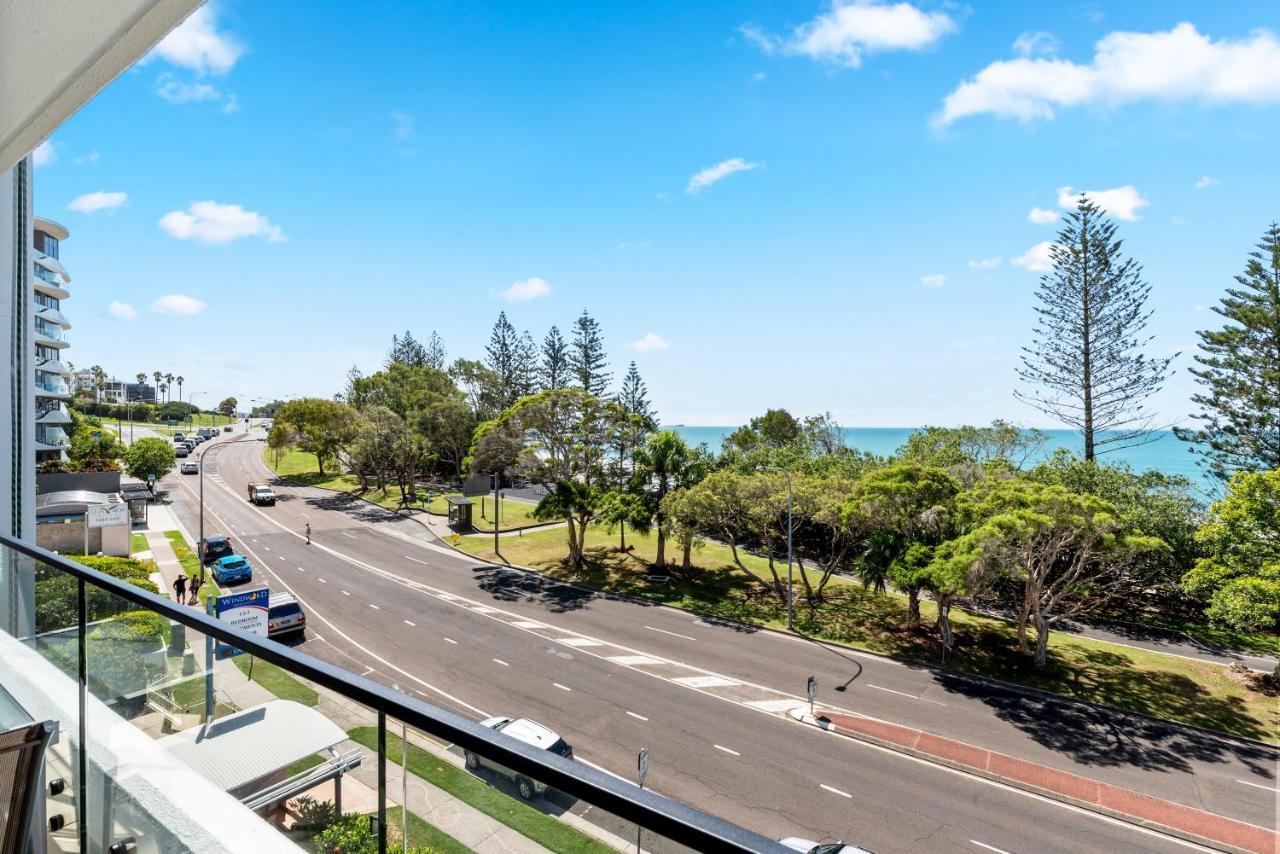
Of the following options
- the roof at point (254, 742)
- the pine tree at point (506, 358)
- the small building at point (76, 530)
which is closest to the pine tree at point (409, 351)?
the pine tree at point (506, 358)

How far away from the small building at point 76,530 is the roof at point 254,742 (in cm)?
2187

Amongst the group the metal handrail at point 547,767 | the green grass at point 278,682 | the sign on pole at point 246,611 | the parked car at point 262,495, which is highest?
the metal handrail at point 547,767

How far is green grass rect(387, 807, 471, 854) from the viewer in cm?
114

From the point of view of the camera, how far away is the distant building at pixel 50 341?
26.5 meters

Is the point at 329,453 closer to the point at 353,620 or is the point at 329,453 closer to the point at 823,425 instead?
the point at 353,620

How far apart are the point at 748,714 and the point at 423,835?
10.9 metres

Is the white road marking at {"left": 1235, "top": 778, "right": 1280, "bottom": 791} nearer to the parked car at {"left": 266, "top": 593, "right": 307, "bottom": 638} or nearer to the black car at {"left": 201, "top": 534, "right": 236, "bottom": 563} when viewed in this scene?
the parked car at {"left": 266, "top": 593, "right": 307, "bottom": 638}

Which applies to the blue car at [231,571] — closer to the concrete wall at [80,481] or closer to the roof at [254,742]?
the concrete wall at [80,481]

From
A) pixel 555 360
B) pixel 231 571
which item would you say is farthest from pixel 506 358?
→ pixel 231 571

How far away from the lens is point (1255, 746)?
33.2 ft

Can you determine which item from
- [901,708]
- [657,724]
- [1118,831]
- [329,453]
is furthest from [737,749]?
[329,453]

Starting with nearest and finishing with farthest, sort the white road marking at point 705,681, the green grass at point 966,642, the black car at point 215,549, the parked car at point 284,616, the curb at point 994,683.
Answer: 1. the curb at point 994,683
2. the green grass at point 966,642
3. the white road marking at point 705,681
4. the parked car at point 284,616
5. the black car at point 215,549

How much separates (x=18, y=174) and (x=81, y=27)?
3223 mm

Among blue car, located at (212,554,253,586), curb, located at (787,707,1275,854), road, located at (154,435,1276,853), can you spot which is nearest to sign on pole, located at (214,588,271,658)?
road, located at (154,435,1276,853)
